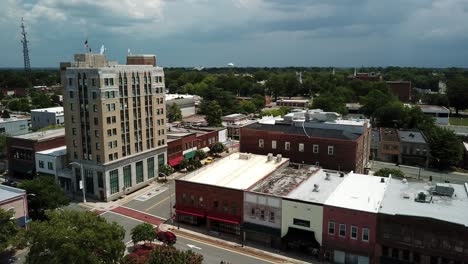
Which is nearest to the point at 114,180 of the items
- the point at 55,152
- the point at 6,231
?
the point at 55,152

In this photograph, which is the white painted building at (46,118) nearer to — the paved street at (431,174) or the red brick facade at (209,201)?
the red brick facade at (209,201)

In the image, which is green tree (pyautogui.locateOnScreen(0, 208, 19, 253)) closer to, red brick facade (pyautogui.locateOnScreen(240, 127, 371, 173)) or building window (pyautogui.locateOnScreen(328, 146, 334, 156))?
red brick facade (pyautogui.locateOnScreen(240, 127, 371, 173))

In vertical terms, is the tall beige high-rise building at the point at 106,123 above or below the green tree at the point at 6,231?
above

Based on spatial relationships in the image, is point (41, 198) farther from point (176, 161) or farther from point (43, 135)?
point (176, 161)

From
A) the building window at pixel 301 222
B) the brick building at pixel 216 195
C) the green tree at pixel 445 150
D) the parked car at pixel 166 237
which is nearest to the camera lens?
the building window at pixel 301 222

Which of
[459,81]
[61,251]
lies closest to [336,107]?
[459,81]

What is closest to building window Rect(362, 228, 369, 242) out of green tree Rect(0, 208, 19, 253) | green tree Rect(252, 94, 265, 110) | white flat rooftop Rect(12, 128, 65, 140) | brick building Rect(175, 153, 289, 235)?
brick building Rect(175, 153, 289, 235)

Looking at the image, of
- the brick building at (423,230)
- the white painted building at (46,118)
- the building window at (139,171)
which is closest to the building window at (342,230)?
the brick building at (423,230)
